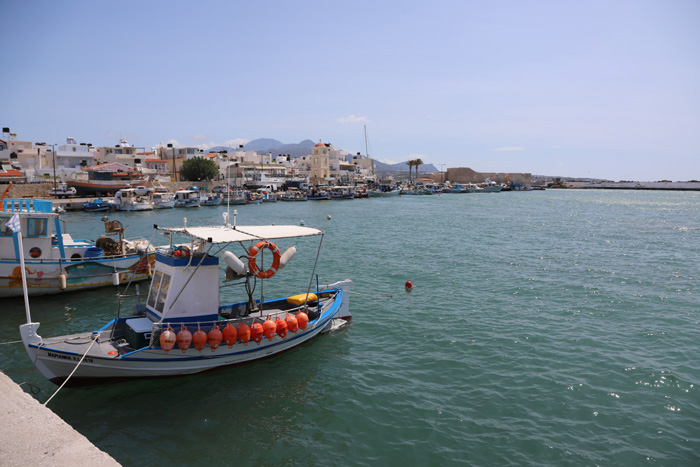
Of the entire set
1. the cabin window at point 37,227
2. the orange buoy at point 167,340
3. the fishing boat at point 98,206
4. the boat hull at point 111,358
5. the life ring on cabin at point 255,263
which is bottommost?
the boat hull at point 111,358

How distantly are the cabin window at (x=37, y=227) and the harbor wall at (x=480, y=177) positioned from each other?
172 m

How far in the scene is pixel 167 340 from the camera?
33.5 ft

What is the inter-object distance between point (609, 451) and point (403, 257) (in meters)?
19.9

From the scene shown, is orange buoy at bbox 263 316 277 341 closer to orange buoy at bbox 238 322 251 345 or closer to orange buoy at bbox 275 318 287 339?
orange buoy at bbox 275 318 287 339

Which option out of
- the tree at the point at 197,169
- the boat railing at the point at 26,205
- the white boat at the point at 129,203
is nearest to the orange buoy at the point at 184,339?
the boat railing at the point at 26,205

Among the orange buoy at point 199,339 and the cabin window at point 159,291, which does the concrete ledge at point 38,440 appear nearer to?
the orange buoy at point 199,339

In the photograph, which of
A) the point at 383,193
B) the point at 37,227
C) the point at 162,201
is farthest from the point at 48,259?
the point at 383,193

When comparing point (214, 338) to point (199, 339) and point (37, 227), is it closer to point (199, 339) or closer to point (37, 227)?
point (199, 339)

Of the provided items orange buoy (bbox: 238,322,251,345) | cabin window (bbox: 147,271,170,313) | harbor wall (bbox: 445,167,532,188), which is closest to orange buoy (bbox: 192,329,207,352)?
orange buoy (bbox: 238,322,251,345)

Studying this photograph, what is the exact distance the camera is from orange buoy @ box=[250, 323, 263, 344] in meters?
11.5

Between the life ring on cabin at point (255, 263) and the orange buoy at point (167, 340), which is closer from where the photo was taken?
the orange buoy at point (167, 340)

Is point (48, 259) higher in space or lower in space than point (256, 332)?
higher

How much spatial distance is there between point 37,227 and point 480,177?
178 m

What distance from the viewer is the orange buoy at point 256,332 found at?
11.5 m
